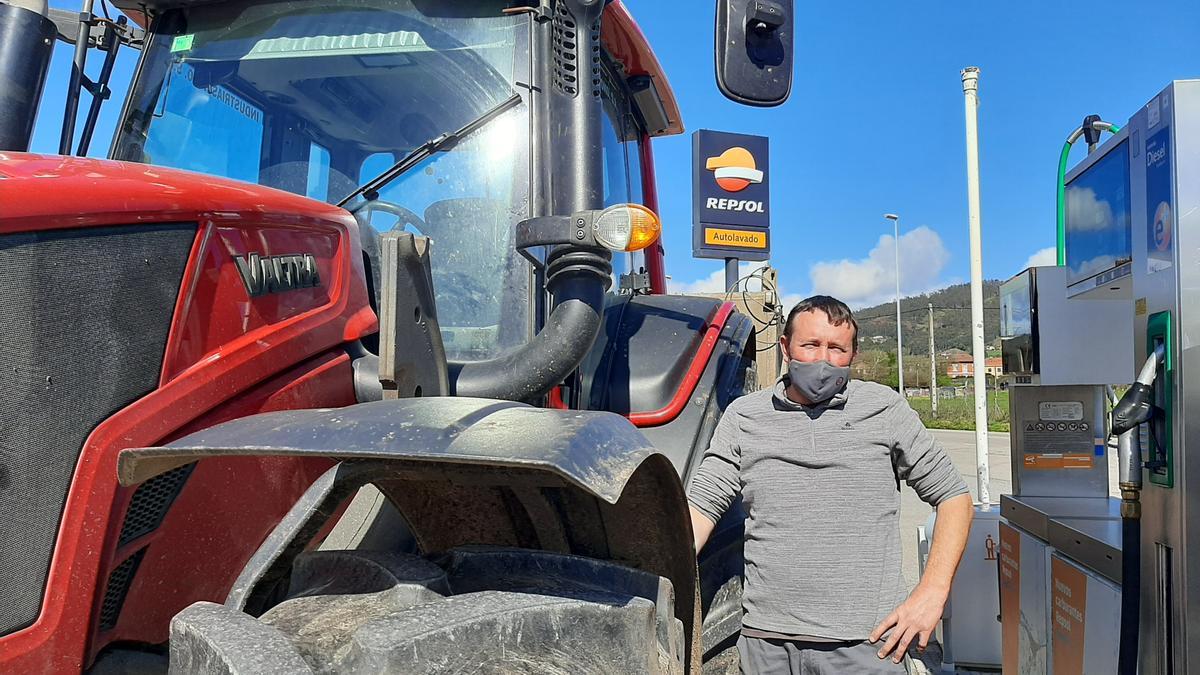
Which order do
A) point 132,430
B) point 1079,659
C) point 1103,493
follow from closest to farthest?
point 132,430 < point 1079,659 < point 1103,493

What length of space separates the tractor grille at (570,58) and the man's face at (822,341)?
862mm

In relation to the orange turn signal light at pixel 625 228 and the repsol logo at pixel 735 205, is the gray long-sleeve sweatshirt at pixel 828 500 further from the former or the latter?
the repsol logo at pixel 735 205

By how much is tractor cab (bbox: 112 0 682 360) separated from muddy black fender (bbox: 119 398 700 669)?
66cm

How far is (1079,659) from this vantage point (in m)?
2.93

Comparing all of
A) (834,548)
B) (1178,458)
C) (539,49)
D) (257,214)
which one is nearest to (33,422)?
(257,214)

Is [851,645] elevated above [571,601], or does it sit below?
below

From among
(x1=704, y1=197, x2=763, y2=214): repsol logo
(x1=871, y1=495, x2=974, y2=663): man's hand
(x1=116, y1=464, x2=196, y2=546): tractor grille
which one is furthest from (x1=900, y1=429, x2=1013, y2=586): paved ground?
(x1=704, y1=197, x2=763, y2=214): repsol logo

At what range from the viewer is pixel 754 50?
2.35 metres

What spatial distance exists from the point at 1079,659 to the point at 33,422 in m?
3.03

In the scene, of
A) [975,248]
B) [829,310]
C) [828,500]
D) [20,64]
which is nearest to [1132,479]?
[828,500]

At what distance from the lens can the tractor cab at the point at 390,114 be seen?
2299 mm

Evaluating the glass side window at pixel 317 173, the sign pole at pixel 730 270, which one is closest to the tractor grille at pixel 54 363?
the glass side window at pixel 317 173

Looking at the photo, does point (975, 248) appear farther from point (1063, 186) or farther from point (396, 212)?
point (396, 212)

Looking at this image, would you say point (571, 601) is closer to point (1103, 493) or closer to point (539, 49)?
point (539, 49)
